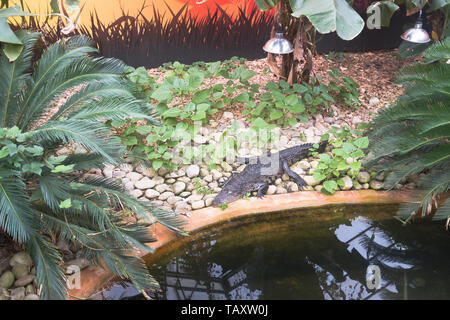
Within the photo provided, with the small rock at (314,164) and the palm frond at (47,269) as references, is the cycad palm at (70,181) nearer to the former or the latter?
the palm frond at (47,269)

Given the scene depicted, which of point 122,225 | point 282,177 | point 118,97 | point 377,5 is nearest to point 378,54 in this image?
point 377,5

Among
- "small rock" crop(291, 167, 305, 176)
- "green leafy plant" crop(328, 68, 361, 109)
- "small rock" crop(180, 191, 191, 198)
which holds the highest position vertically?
"green leafy plant" crop(328, 68, 361, 109)

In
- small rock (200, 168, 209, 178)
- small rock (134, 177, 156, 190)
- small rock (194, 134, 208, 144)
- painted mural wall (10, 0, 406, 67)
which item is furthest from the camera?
painted mural wall (10, 0, 406, 67)

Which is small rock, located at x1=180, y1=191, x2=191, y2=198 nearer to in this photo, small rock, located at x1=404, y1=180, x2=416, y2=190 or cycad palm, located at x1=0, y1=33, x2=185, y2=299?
cycad palm, located at x1=0, y1=33, x2=185, y2=299

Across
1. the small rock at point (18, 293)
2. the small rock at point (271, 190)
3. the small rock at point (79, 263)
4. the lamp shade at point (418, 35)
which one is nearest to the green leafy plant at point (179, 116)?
the small rock at point (271, 190)

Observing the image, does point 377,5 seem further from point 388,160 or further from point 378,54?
point 378,54

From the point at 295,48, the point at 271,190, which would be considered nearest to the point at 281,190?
the point at 271,190

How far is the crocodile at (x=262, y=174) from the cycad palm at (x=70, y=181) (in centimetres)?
76

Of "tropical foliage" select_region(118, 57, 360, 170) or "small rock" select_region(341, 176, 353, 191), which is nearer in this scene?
"small rock" select_region(341, 176, 353, 191)

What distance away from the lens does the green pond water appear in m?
2.93

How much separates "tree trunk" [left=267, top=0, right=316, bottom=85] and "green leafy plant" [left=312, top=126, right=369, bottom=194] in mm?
1101

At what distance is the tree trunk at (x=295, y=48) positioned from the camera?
4.51 meters

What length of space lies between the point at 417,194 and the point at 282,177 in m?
1.24

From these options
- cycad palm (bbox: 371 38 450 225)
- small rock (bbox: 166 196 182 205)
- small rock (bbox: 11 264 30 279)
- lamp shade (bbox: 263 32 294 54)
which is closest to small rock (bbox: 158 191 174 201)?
small rock (bbox: 166 196 182 205)
